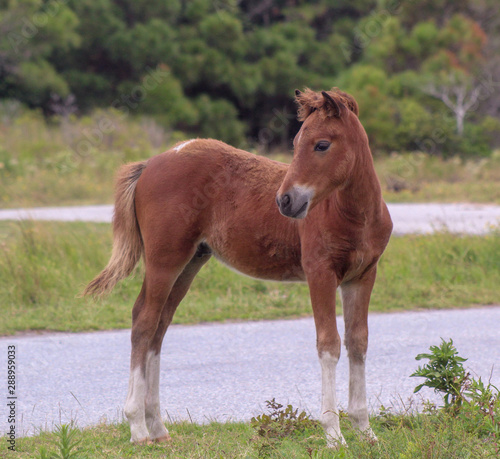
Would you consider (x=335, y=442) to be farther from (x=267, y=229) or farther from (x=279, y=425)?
(x=267, y=229)

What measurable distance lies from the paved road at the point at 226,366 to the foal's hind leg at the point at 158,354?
0.39 m

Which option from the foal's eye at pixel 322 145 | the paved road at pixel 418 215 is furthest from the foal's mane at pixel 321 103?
the paved road at pixel 418 215

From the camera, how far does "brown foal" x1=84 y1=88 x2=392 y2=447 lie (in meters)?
3.48

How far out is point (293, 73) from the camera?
1284 inches

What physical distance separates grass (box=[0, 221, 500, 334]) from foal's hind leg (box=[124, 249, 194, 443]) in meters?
3.03

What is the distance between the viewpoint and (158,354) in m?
4.21

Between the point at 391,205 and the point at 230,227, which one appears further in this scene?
the point at 391,205

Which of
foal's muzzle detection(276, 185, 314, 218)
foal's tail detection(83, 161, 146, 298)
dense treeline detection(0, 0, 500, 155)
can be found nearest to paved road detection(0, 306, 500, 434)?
foal's tail detection(83, 161, 146, 298)

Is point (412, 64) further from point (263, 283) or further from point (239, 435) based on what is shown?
point (239, 435)

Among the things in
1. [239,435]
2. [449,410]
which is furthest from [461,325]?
[239,435]

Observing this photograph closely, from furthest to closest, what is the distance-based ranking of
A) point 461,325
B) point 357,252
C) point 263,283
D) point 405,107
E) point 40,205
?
point 405,107 < point 40,205 < point 263,283 < point 461,325 < point 357,252

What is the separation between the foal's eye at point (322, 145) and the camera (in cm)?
343

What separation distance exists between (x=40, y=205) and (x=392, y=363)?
11.7 meters

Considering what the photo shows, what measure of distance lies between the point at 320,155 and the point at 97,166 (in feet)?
53.5
